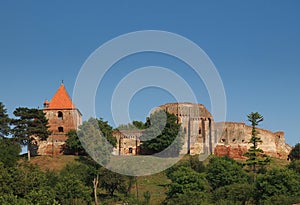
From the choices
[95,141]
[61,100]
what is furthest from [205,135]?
[61,100]

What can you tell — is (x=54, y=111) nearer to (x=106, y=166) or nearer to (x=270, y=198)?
(x=106, y=166)

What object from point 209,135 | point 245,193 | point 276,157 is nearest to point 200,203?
point 245,193

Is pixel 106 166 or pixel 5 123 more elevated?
pixel 5 123

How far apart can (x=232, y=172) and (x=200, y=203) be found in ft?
36.6

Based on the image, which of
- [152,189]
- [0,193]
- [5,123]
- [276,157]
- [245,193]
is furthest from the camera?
[276,157]

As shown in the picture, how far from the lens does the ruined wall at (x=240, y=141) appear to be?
63125 mm

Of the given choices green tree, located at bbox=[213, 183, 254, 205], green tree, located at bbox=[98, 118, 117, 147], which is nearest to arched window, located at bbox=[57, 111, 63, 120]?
green tree, located at bbox=[98, 118, 117, 147]

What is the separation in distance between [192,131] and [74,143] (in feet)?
53.4

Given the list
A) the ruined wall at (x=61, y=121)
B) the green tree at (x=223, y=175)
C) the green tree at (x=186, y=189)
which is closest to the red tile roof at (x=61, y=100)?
the ruined wall at (x=61, y=121)

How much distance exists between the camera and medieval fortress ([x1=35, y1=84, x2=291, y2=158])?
61.6 metres

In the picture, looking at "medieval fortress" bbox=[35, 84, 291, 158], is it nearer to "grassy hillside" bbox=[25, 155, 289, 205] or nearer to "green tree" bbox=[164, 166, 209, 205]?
Answer: "grassy hillside" bbox=[25, 155, 289, 205]

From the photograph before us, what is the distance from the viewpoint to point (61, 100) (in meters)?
63.3

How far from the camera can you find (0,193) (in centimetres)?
3400

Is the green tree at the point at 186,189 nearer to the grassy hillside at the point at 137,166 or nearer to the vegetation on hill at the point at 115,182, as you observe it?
the vegetation on hill at the point at 115,182
